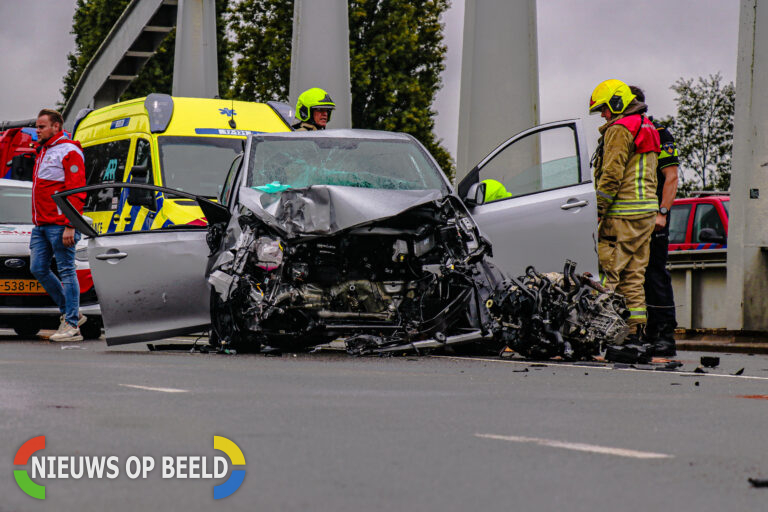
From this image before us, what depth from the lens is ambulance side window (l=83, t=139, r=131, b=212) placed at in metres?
13.9

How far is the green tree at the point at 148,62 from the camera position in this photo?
61.0 m

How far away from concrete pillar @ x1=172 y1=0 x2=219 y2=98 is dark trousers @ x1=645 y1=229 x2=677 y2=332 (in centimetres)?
2618

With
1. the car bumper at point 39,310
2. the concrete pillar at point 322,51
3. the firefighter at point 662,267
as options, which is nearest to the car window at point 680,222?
the concrete pillar at point 322,51

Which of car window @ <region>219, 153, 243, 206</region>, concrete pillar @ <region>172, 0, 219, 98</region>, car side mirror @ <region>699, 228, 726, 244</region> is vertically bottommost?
car side mirror @ <region>699, 228, 726, 244</region>

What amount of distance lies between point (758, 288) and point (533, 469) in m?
10.6

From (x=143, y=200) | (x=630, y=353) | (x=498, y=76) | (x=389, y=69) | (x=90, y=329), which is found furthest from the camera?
(x=389, y=69)

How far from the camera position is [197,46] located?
36000mm

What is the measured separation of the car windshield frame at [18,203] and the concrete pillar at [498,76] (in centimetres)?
546

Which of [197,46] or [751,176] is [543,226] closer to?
[751,176]

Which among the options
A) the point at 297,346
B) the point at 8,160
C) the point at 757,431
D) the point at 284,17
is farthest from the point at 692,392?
the point at 284,17

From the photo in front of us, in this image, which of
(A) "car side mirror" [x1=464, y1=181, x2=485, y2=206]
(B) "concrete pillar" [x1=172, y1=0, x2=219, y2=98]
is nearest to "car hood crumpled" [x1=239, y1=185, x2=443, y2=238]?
(A) "car side mirror" [x1=464, y1=181, x2=485, y2=206]

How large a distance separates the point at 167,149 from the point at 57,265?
1.91 metres

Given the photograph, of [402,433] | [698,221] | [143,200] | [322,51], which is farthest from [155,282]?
[698,221]

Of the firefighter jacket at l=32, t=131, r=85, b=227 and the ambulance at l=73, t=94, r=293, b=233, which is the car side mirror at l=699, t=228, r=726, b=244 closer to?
the ambulance at l=73, t=94, r=293, b=233
